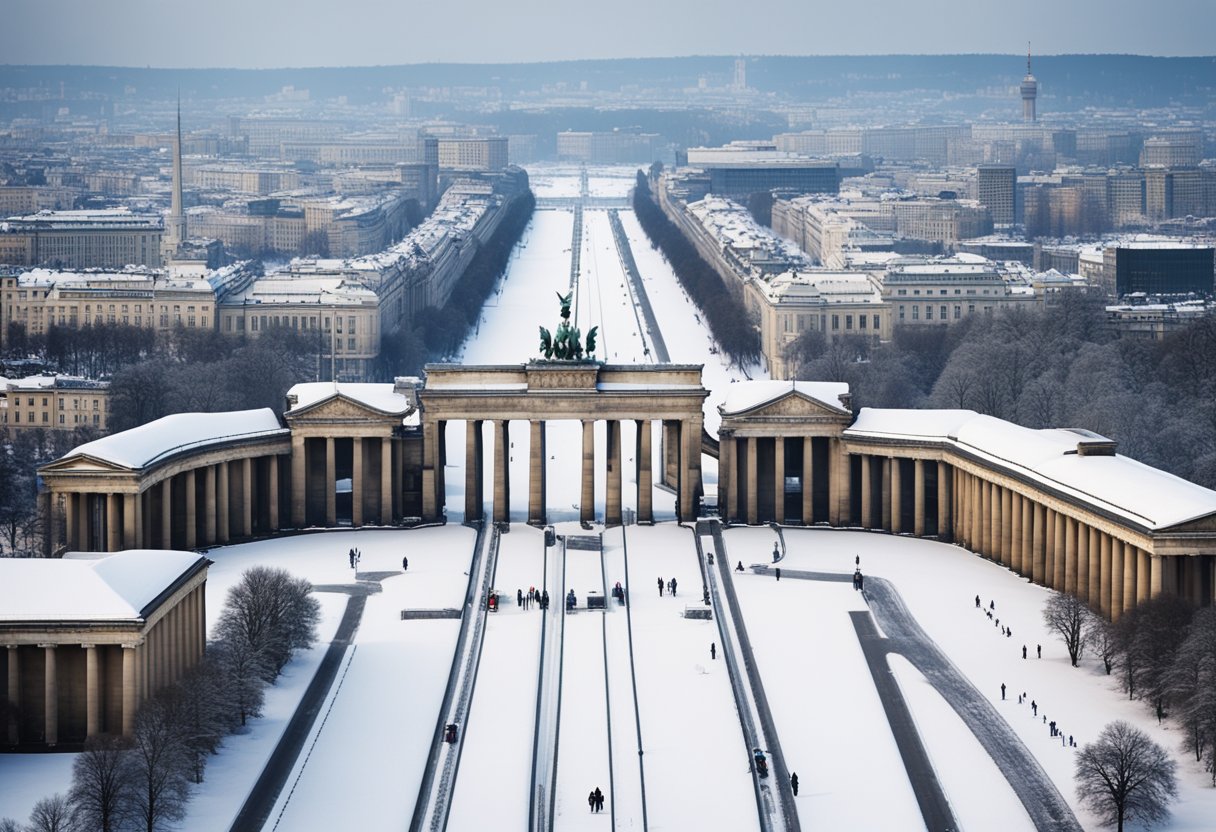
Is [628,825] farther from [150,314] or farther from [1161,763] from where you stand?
[150,314]

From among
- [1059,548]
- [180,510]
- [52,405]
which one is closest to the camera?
[1059,548]

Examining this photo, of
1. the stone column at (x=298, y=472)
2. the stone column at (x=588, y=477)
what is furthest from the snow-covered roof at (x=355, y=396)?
the stone column at (x=588, y=477)

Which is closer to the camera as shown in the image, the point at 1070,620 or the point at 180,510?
the point at 1070,620

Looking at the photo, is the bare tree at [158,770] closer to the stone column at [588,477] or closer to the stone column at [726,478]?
the stone column at [588,477]

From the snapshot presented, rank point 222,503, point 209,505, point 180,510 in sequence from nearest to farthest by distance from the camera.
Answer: point 180,510
point 209,505
point 222,503

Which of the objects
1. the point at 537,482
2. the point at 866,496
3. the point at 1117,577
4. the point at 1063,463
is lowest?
the point at 1117,577

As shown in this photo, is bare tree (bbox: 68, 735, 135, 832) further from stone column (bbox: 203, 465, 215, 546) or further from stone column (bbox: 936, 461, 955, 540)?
stone column (bbox: 936, 461, 955, 540)

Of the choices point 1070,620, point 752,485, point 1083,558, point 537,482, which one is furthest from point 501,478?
point 1070,620

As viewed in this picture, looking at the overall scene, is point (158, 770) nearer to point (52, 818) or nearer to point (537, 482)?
point (52, 818)
